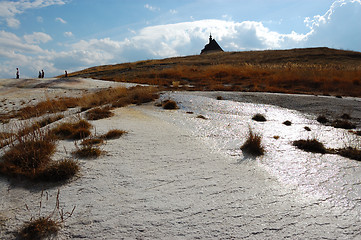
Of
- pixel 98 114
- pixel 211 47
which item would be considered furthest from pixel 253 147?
pixel 211 47

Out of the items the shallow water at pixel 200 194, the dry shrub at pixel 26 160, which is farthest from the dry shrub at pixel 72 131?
the dry shrub at pixel 26 160

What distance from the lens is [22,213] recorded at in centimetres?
210

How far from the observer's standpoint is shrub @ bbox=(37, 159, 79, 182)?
2.66 m

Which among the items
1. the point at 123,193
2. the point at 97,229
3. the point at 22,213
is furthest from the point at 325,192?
the point at 22,213

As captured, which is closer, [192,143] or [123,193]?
[123,193]

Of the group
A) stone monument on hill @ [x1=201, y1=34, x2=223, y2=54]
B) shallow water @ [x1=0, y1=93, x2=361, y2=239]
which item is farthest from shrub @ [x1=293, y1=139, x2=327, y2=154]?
stone monument on hill @ [x1=201, y1=34, x2=223, y2=54]

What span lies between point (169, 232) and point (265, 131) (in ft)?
12.6

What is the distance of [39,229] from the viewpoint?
1.84 m

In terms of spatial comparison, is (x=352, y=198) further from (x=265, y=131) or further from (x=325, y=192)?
(x=265, y=131)

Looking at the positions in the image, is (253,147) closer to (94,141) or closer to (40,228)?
(94,141)

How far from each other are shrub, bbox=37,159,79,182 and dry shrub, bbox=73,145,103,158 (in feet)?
1.55

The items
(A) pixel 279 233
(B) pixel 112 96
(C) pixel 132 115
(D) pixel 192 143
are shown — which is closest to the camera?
(A) pixel 279 233

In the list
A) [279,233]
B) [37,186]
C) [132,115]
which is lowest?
[279,233]

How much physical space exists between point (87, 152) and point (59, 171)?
0.66m
